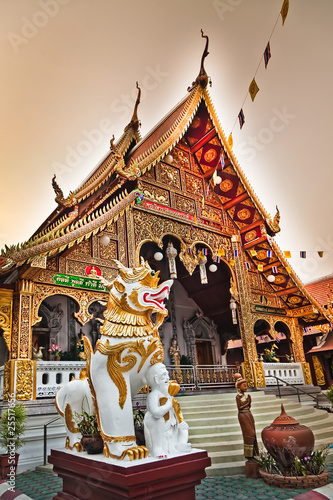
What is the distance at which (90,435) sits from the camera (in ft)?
8.78

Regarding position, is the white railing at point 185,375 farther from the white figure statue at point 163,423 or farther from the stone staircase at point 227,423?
the white figure statue at point 163,423

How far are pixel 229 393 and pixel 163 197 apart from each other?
422 centimetres

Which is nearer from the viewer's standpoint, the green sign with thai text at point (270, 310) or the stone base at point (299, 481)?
the stone base at point (299, 481)

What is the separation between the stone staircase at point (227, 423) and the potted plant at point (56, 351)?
9.81ft

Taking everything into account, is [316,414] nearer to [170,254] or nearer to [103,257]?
[170,254]

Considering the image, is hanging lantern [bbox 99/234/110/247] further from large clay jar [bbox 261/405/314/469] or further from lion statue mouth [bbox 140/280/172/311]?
large clay jar [bbox 261/405/314/469]

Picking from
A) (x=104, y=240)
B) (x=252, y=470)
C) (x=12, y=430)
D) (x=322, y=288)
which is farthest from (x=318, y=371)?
(x=12, y=430)

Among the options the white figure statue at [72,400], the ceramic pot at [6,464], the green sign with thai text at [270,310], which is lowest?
the ceramic pot at [6,464]

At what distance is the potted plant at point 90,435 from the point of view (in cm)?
258

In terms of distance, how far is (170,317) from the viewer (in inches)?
401

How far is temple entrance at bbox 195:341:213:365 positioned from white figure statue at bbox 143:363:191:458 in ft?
27.4

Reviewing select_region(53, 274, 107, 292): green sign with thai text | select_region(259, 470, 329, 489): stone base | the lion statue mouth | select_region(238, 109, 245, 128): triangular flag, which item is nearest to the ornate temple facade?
select_region(53, 274, 107, 292): green sign with thai text

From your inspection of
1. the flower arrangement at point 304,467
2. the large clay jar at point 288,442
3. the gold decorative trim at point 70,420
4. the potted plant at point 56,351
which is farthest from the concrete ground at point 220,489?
the potted plant at point 56,351

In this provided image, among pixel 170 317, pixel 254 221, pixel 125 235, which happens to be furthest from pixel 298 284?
pixel 125 235
